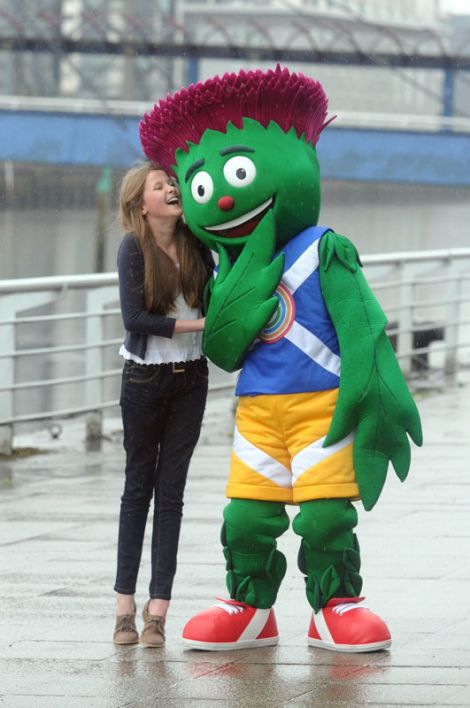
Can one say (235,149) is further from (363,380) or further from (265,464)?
(265,464)

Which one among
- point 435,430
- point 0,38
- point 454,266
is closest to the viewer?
point 435,430

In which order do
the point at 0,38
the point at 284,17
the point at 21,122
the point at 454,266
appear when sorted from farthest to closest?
the point at 284,17 < the point at 0,38 < the point at 21,122 < the point at 454,266

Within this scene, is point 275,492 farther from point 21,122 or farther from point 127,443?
point 21,122

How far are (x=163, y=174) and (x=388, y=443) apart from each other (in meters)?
1.20

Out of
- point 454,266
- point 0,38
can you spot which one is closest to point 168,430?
point 454,266

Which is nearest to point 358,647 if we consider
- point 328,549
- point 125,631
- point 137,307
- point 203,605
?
point 328,549

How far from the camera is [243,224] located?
5207 millimetres

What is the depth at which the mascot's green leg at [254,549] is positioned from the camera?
509cm

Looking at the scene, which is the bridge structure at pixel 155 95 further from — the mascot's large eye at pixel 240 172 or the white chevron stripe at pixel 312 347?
the white chevron stripe at pixel 312 347

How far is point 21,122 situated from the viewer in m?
51.3

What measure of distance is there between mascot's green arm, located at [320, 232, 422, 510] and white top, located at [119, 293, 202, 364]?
1.59 feet

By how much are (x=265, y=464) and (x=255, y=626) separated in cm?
55

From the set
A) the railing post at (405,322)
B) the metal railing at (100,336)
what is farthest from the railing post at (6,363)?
the railing post at (405,322)

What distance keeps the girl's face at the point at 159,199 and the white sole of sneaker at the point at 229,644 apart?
55.5 inches
